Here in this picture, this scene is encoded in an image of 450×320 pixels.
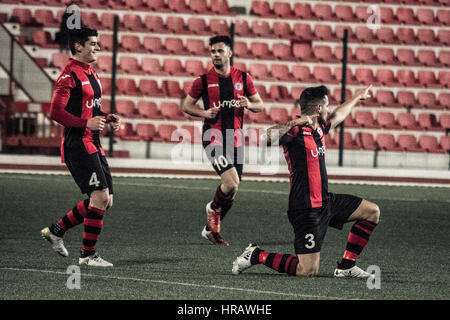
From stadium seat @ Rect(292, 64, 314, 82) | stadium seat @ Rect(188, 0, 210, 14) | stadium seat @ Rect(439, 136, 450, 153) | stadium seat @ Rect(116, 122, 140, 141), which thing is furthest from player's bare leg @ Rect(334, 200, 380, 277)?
stadium seat @ Rect(188, 0, 210, 14)

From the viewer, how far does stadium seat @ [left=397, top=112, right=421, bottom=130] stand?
21695 mm

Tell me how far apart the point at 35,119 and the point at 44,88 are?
2.61ft

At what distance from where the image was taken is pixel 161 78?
22.1 m

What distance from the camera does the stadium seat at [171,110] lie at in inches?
821

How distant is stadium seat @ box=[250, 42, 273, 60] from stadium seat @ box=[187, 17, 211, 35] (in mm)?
1246

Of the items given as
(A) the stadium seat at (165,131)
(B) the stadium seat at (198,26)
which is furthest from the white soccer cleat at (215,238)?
(B) the stadium seat at (198,26)

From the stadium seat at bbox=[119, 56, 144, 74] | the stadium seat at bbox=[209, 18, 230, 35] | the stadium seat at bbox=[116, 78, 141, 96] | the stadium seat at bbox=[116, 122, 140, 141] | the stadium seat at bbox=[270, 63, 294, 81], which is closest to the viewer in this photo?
the stadium seat at bbox=[116, 122, 140, 141]

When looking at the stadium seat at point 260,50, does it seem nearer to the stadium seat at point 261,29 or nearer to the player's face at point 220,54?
the stadium seat at point 261,29

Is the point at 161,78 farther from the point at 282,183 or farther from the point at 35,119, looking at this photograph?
the point at 282,183

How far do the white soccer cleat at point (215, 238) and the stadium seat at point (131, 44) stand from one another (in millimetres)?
14383

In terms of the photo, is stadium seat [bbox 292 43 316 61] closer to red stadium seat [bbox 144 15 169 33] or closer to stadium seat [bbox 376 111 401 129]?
stadium seat [bbox 376 111 401 129]

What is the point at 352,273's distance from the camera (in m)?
6.55

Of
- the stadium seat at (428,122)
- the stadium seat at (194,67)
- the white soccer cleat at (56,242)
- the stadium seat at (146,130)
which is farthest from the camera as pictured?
the stadium seat at (194,67)
